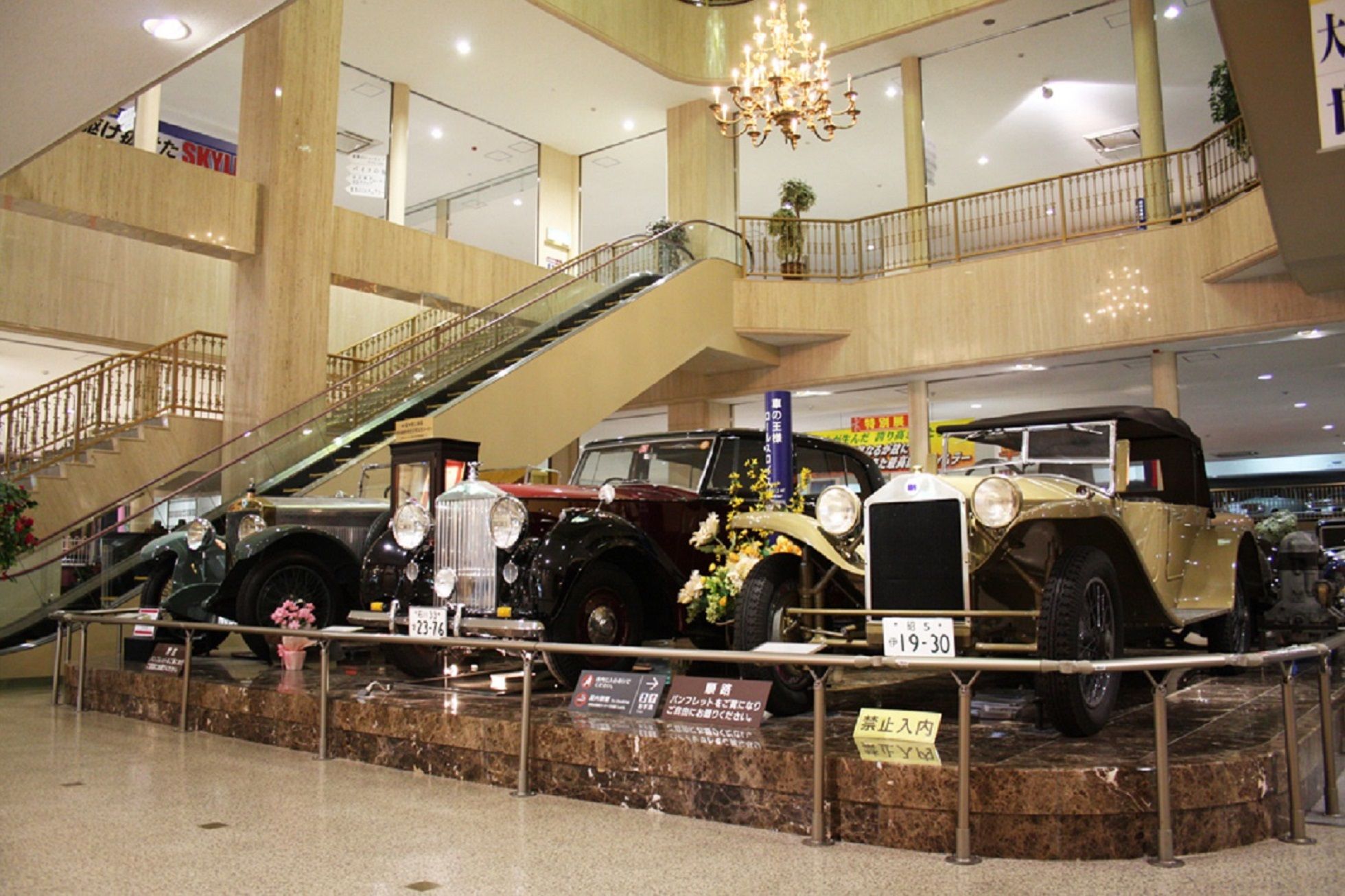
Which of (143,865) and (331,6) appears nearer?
(143,865)

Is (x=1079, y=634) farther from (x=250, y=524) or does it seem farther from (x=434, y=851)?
(x=250, y=524)

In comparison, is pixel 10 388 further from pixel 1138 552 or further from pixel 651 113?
pixel 1138 552

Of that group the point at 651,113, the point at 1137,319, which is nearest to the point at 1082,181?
the point at 1137,319

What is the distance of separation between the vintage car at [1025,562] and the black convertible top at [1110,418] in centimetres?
1

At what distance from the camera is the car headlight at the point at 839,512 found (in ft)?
14.7

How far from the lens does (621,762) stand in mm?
3855

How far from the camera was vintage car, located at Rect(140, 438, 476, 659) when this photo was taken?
6613 millimetres

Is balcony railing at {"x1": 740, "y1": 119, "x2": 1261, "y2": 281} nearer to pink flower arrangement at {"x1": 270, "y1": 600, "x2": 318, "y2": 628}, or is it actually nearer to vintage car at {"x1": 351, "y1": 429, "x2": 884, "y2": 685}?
vintage car at {"x1": 351, "y1": 429, "x2": 884, "y2": 685}

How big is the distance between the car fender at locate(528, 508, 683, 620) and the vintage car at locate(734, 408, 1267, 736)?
2.98ft

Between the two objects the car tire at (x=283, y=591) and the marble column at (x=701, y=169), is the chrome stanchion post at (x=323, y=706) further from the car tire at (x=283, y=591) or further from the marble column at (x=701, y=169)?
the marble column at (x=701, y=169)

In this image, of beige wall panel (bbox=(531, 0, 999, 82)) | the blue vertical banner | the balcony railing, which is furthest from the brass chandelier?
the blue vertical banner

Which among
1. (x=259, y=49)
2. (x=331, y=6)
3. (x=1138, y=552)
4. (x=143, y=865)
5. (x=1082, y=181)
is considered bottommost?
(x=143, y=865)

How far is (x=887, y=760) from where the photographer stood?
3.30 m

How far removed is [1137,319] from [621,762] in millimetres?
10904
